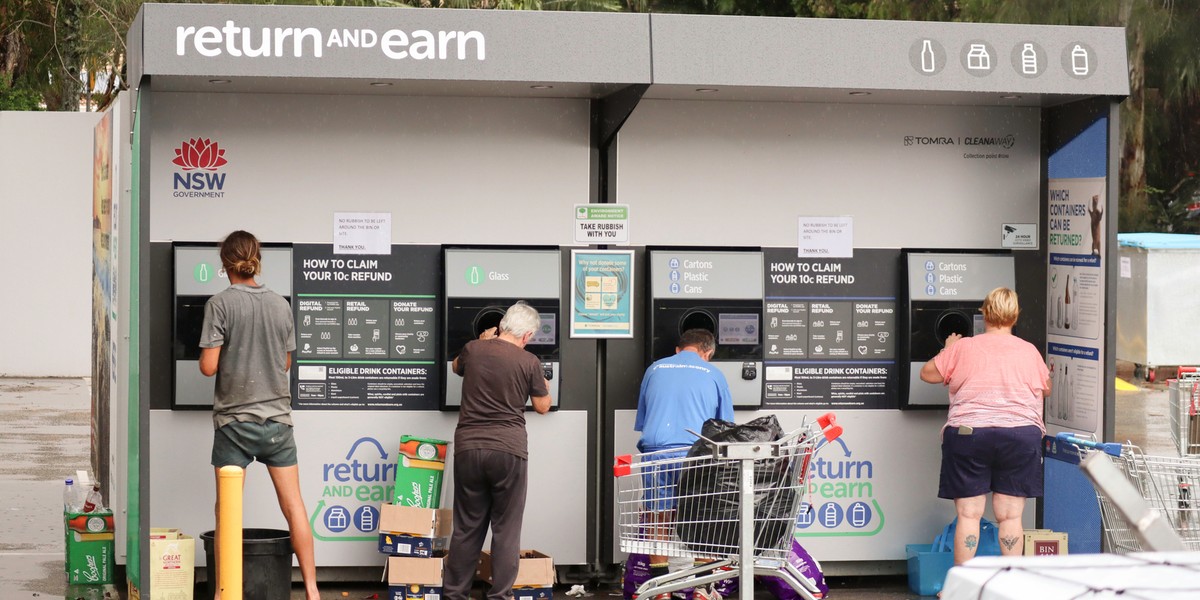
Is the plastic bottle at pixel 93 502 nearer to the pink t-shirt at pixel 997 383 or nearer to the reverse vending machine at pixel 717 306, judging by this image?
the reverse vending machine at pixel 717 306

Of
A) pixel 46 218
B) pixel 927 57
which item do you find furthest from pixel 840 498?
pixel 46 218

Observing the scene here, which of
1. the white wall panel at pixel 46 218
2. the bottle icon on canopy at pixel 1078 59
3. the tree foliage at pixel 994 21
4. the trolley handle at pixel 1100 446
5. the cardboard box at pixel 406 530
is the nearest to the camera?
the trolley handle at pixel 1100 446

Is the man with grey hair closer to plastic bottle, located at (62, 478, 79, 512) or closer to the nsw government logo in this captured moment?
the nsw government logo

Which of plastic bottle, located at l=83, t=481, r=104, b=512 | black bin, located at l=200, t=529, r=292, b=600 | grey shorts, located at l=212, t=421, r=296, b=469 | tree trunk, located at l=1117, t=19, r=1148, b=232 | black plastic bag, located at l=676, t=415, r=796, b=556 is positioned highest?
tree trunk, located at l=1117, t=19, r=1148, b=232

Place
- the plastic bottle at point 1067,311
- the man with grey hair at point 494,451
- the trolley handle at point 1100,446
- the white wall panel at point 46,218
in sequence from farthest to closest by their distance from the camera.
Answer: the white wall panel at point 46,218 < the plastic bottle at point 1067,311 < the man with grey hair at point 494,451 < the trolley handle at point 1100,446

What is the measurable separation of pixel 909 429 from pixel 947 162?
1.47m

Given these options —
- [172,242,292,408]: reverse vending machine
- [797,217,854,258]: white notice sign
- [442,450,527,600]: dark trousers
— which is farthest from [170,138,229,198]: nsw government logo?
[797,217,854,258]: white notice sign

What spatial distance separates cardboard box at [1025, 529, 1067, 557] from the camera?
6.90m

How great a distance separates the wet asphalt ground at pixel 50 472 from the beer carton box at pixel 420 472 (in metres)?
0.59

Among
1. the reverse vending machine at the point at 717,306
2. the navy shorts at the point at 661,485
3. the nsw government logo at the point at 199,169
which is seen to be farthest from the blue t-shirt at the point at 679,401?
the nsw government logo at the point at 199,169

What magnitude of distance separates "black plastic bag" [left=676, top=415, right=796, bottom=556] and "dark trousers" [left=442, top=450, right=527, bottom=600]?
774 mm

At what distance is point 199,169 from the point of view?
678cm

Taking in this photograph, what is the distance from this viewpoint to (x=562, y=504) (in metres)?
7.12

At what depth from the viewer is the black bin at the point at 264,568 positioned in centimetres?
627
